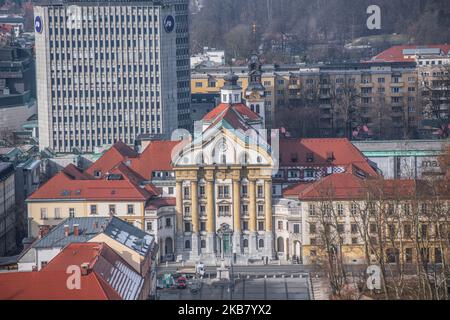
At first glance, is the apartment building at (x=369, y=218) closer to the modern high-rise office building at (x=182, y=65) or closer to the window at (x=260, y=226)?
the window at (x=260, y=226)

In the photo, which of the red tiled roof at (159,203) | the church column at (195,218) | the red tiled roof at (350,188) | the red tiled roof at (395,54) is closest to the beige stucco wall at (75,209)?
the red tiled roof at (159,203)

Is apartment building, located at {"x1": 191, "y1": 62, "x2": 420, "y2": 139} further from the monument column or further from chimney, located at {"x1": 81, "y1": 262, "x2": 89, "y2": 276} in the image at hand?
chimney, located at {"x1": 81, "y1": 262, "x2": 89, "y2": 276}

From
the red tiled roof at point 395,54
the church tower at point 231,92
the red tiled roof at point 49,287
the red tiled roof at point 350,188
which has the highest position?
the church tower at point 231,92

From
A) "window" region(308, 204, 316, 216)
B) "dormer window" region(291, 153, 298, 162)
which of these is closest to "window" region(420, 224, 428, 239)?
"window" region(308, 204, 316, 216)

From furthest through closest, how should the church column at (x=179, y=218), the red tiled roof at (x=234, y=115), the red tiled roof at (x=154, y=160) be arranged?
the red tiled roof at (x=154, y=160), the red tiled roof at (x=234, y=115), the church column at (x=179, y=218)

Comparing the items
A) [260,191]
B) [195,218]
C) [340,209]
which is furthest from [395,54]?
[340,209]

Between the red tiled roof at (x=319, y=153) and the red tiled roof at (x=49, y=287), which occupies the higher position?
the red tiled roof at (x=49, y=287)

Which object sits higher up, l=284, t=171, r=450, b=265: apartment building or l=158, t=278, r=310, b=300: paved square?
l=284, t=171, r=450, b=265: apartment building
